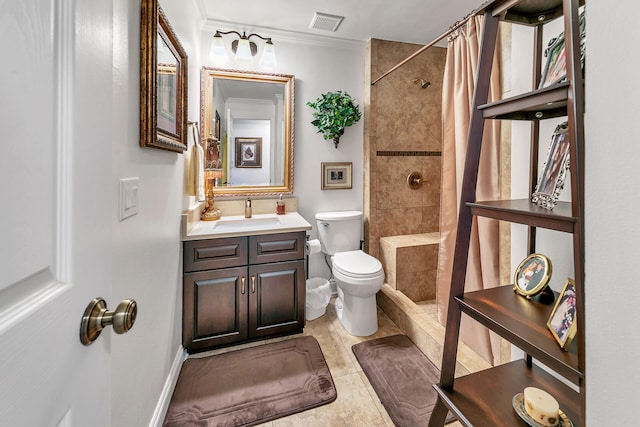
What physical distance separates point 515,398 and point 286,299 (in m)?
1.38

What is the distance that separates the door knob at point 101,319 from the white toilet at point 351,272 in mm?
1585

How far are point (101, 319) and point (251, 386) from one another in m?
1.34

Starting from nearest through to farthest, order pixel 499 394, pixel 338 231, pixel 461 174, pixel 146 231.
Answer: pixel 499 394, pixel 146 231, pixel 461 174, pixel 338 231

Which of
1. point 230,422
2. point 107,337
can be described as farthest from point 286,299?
point 107,337

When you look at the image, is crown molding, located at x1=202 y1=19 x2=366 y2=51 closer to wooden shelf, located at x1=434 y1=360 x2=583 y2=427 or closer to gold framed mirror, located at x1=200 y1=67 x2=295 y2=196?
gold framed mirror, located at x1=200 y1=67 x2=295 y2=196

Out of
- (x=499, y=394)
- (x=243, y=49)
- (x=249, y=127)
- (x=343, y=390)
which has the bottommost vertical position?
(x=343, y=390)

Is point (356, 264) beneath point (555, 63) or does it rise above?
beneath

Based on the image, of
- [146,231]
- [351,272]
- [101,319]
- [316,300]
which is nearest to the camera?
[101,319]

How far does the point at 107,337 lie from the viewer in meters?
0.54

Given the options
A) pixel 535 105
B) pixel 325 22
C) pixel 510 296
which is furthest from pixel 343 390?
pixel 325 22

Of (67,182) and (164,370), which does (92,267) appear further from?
(164,370)

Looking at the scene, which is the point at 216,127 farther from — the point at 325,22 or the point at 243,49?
the point at 325,22

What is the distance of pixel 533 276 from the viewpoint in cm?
104

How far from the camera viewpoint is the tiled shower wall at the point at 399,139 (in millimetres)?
2521
